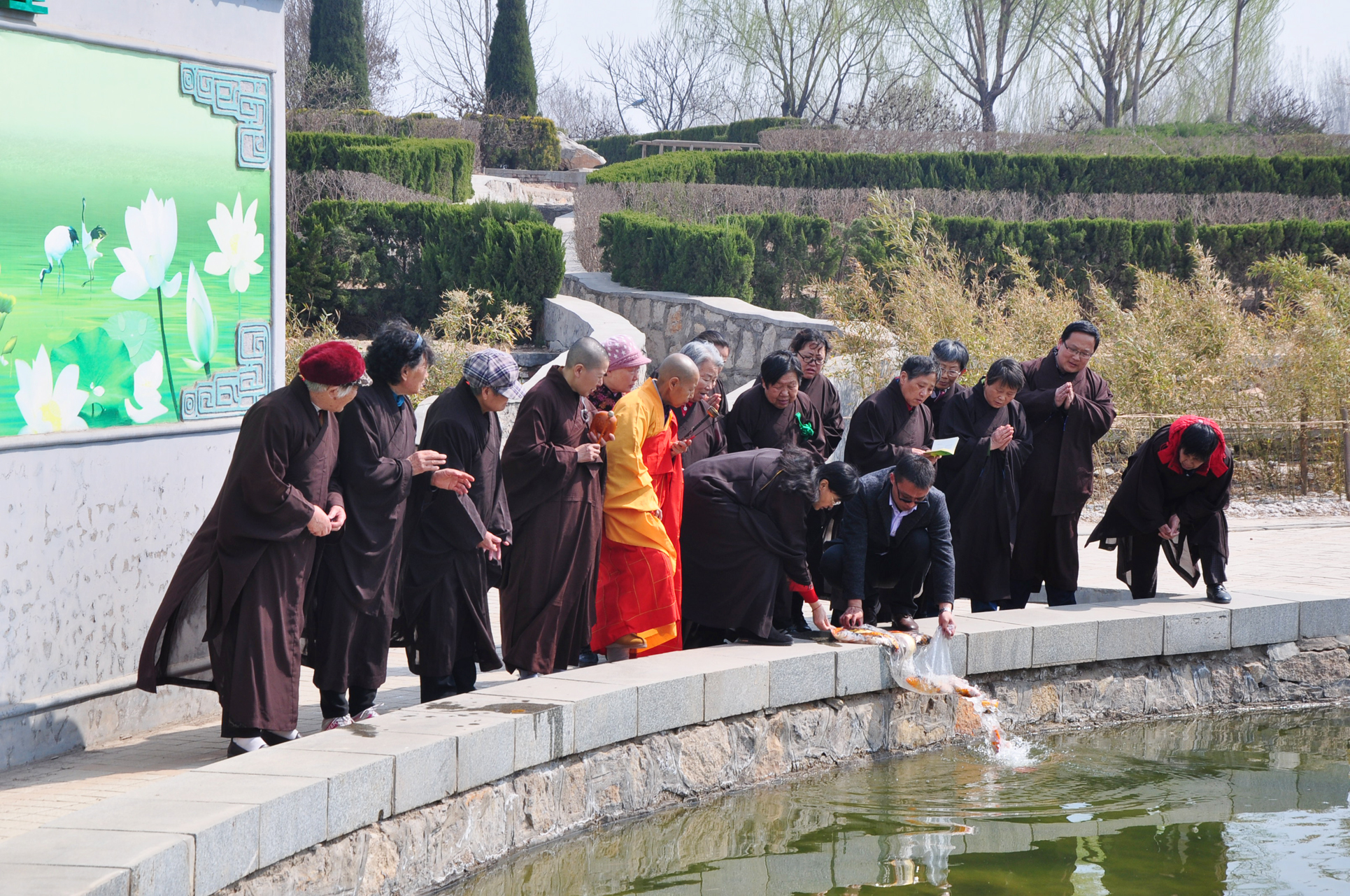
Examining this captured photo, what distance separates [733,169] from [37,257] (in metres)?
20.4

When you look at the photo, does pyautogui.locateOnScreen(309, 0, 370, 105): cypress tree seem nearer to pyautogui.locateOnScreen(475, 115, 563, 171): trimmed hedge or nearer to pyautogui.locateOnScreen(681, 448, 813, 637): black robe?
pyautogui.locateOnScreen(475, 115, 563, 171): trimmed hedge

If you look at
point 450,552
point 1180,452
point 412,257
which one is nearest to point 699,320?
point 412,257

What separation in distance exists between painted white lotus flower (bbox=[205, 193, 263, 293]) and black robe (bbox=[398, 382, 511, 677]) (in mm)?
1018

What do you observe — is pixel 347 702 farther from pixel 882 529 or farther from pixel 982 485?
pixel 982 485

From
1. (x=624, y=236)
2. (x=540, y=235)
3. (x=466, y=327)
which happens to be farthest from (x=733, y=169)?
(x=466, y=327)

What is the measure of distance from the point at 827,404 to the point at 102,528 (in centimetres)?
357

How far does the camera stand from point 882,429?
21.1 ft

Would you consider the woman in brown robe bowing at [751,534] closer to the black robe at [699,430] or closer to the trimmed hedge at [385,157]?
the black robe at [699,430]

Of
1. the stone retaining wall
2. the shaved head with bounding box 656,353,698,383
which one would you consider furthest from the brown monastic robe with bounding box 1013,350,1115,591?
the stone retaining wall

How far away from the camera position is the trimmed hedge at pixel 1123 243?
1820 cm

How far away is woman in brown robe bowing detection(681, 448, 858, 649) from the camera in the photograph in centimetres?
533

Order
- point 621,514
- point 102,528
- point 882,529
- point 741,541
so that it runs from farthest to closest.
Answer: point 882,529
point 741,541
point 621,514
point 102,528

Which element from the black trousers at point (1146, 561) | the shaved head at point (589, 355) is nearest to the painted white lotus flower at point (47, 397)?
the shaved head at point (589, 355)

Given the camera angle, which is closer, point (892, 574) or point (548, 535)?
point (548, 535)
